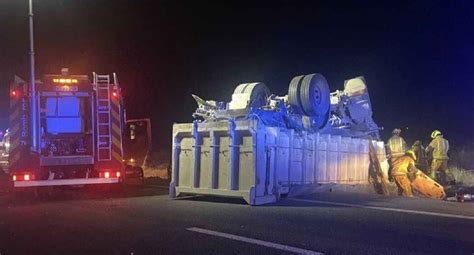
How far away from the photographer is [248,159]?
10398mm

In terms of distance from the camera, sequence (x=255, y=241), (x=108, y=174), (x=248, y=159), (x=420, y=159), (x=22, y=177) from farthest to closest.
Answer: (x=420, y=159), (x=108, y=174), (x=22, y=177), (x=248, y=159), (x=255, y=241)

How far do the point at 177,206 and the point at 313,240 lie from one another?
161 inches

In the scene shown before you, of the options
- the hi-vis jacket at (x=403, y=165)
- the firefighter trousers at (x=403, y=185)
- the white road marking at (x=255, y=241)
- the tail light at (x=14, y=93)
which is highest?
the tail light at (x=14, y=93)

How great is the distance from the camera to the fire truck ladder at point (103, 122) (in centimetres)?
1270

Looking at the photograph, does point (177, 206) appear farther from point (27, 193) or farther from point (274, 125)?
A: point (27, 193)

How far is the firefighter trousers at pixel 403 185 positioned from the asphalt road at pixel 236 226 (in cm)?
293

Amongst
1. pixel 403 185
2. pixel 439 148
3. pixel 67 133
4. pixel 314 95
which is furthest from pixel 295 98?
pixel 67 133

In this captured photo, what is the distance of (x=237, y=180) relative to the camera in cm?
1057

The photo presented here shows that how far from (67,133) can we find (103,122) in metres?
0.97

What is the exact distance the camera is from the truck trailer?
12.3 m

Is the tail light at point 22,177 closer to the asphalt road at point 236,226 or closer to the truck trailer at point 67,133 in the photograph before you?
the truck trailer at point 67,133

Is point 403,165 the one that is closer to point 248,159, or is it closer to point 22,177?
point 248,159

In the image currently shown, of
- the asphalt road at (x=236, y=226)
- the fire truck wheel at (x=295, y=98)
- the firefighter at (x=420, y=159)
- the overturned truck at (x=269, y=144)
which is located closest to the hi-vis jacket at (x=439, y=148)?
the firefighter at (x=420, y=159)

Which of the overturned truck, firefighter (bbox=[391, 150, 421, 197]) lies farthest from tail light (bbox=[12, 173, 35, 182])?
firefighter (bbox=[391, 150, 421, 197])
